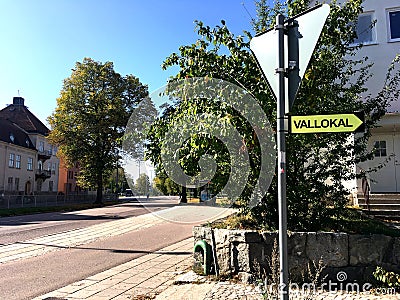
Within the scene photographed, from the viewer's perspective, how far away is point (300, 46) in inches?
128

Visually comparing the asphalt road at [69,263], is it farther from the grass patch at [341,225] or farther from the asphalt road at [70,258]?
the grass patch at [341,225]

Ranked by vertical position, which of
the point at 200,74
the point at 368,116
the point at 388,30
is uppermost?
the point at 388,30

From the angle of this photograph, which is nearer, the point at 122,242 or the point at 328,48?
the point at 328,48

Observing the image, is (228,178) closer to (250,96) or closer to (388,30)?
(250,96)

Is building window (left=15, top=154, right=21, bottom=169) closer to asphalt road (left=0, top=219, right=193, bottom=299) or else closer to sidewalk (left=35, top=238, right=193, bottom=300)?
asphalt road (left=0, top=219, right=193, bottom=299)

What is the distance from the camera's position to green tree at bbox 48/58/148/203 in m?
39.1

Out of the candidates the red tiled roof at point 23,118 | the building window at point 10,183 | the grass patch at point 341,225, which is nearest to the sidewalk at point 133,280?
the grass patch at point 341,225

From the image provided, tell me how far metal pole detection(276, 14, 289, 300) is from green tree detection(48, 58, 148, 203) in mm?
35728

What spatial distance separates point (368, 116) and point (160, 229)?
10831mm

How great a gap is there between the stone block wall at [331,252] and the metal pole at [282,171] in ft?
8.77

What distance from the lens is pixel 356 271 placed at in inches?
231

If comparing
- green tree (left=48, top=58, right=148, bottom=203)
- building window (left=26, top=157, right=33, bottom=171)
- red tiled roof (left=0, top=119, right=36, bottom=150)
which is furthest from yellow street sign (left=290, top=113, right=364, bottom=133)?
building window (left=26, top=157, right=33, bottom=171)

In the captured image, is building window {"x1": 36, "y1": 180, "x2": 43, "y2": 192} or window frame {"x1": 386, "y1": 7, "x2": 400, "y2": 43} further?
building window {"x1": 36, "y1": 180, "x2": 43, "y2": 192}

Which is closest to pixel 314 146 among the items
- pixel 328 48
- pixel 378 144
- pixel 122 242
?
pixel 328 48
